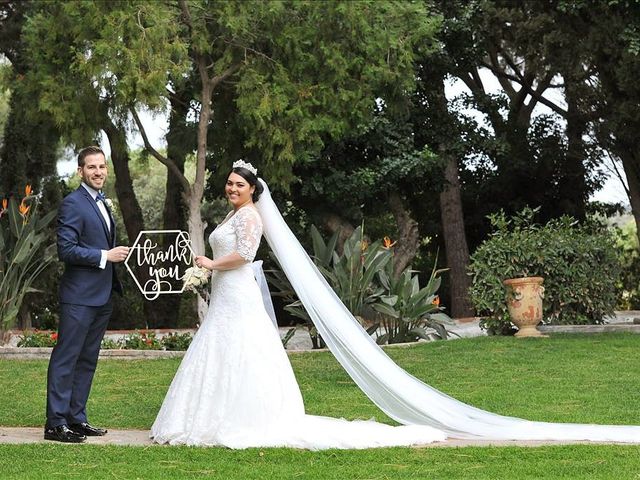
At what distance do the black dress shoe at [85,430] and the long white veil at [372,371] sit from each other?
1.76 metres

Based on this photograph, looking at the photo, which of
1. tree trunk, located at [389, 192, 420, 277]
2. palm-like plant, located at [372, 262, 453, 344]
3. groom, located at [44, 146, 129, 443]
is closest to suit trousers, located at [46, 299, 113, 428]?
groom, located at [44, 146, 129, 443]

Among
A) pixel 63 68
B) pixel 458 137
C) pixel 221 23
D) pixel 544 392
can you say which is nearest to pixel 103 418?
pixel 544 392

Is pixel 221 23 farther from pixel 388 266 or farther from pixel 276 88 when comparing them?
pixel 388 266

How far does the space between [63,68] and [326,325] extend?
11512 millimetres

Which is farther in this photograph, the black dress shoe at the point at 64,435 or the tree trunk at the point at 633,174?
the tree trunk at the point at 633,174

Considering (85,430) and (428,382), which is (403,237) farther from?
(85,430)

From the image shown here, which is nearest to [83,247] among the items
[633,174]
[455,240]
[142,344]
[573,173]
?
[142,344]

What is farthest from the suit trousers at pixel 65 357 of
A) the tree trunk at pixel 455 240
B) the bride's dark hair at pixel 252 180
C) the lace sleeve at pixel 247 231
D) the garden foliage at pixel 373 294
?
the tree trunk at pixel 455 240

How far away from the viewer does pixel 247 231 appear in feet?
24.6

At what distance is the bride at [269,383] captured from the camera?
7.18m

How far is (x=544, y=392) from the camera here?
9.80m

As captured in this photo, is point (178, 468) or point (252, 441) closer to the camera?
point (178, 468)

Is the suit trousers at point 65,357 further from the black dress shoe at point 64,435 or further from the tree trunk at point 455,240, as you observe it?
the tree trunk at point 455,240

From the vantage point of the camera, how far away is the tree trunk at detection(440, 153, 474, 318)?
901 inches
